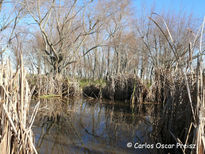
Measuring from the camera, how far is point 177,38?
52.1ft

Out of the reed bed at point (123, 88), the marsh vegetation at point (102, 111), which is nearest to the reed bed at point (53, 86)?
the marsh vegetation at point (102, 111)

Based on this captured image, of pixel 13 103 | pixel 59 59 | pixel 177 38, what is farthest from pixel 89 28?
pixel 13 103

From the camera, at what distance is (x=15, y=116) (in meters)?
1.42

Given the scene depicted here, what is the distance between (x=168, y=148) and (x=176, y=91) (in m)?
0.76

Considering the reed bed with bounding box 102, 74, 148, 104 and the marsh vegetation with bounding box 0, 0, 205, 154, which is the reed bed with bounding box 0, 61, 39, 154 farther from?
the reed bed with bounding box 102, 74, 148, 104

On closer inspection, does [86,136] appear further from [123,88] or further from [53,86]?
[53,86]

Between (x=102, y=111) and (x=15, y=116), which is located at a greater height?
(x=15, y=116)

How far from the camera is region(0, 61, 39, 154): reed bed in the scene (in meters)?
1.40

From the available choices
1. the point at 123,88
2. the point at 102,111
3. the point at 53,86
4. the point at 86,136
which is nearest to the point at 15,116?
the point at 86,136

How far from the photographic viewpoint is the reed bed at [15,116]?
1.40 m

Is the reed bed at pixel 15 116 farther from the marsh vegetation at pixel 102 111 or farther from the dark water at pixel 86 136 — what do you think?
the dark water at pixel 86 136

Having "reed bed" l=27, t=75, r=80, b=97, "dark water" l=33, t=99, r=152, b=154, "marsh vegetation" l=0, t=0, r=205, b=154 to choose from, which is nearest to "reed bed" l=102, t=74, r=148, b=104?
"marsh vegetation" l=0, t=0, r=205, b=154

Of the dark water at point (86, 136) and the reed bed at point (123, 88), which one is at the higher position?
the reed bed at point (123, 88)

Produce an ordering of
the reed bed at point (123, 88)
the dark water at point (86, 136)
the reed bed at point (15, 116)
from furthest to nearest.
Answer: the reed bed at point (123, 88), the dark water at point (86, 136), the reed bed at point (15, 116)
